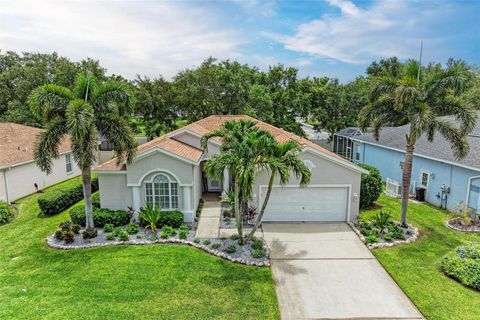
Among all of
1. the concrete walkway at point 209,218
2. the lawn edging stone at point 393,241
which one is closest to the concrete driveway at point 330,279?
the lawn edging stone at point 393,241

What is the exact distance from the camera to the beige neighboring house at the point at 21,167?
1947 centimetres

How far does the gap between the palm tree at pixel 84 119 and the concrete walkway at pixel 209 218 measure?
4.84 metres

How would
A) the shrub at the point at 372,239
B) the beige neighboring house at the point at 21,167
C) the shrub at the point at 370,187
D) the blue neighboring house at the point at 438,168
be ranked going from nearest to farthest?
the shrub at the point at 372,239
the blue neighboring house at the point at 438,168
the shrub at the point at 370,187
the beige neighboring house at the point at 21,167

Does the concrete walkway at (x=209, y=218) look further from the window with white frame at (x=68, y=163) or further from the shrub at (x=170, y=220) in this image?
the window with white frame at (x=68, y=163)

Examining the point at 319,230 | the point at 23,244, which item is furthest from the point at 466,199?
the point at 23,244

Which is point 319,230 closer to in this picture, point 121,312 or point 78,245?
point 121,312

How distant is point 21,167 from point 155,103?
53.4 feet

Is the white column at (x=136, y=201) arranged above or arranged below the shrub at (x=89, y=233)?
above

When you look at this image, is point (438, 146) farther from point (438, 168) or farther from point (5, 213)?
point (5, 213)

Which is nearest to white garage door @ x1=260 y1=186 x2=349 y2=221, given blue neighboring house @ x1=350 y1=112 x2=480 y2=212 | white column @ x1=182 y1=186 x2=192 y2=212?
white column @ x1=182 y1=186 x2=192 y2=212

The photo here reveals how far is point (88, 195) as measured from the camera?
14.0 meters

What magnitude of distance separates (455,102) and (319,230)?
836 centimetres

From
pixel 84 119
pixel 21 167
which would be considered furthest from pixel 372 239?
pixel 21 167

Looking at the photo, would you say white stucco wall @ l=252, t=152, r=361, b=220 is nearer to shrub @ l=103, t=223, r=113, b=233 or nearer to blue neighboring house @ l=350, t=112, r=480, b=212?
blue neighboring house @ l=350, t=112, r=480, b=212
